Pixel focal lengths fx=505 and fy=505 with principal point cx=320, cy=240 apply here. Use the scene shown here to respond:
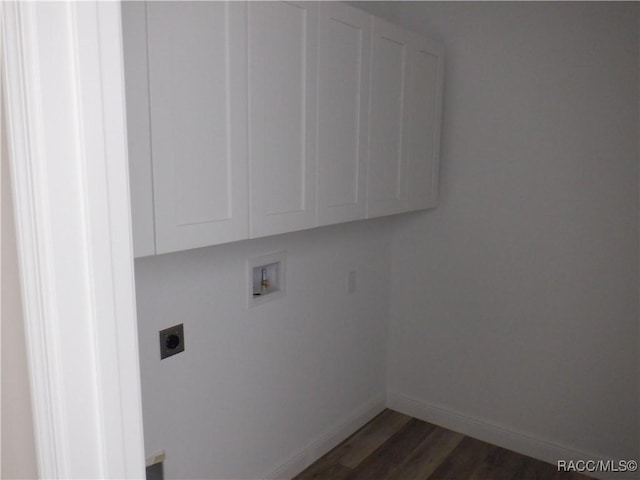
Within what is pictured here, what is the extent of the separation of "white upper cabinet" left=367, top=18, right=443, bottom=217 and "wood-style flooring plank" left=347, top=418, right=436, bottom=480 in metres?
1.31

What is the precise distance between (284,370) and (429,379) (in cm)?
109

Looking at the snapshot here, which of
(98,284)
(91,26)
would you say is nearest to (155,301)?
(98,284)

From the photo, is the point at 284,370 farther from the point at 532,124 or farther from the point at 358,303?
the point at 532,124

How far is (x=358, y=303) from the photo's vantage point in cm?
283

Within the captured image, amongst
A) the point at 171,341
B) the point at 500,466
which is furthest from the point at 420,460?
the point at 171,341

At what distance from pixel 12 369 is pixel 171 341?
108 cm

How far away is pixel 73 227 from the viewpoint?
2.13 feet

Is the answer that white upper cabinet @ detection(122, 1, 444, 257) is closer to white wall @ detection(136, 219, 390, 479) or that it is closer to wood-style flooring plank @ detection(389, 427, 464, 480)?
white wall @ detection(136, 219, 390, 479)

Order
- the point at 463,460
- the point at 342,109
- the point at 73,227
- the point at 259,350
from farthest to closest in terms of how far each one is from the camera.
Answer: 1. the point at 463,460
2. the point at 259,350
3. the point at 342,109
4. the point at 73,227

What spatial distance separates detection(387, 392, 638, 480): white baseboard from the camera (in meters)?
2.61

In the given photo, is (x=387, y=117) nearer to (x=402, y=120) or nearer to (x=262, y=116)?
(x=402, y=120)

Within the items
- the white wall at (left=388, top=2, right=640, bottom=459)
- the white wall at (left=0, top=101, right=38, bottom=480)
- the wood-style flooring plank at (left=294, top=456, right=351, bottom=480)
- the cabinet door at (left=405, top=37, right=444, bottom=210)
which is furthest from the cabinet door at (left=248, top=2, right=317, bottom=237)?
the wood-style flooring plank at (left=294, top=456, right=351, bottom=480)

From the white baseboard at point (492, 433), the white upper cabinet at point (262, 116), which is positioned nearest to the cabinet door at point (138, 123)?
the white upper cabinet at point (262, 116)

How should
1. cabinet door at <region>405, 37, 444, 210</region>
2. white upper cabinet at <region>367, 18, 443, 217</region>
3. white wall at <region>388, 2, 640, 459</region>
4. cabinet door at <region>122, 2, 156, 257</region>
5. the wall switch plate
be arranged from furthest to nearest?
cabinet door at <region>405, 37, 444, 210</region>
white wall at <region>388, 2, 640, 459</region>
white upper cabinet at <region>367, 18, 443, 217</region>
the wall switch plate
cabinet door at <region>122, 2, 156, 257</region>
